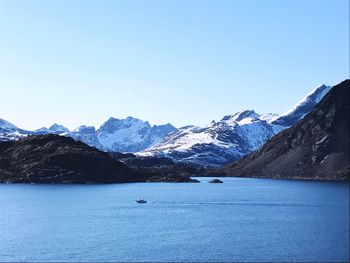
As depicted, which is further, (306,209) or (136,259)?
(306,209)

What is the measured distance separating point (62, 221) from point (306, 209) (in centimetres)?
8258

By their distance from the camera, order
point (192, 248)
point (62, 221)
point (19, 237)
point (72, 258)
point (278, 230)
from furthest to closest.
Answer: point (62, 221)
point (278, 230)
point (19, 237)
point (192, 248)
point (72, 258)

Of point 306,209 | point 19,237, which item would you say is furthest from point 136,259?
point 306,209

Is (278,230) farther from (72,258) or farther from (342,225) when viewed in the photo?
(72,258)

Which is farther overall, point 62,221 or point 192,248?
point 62,221

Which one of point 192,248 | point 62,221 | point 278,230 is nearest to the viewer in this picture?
point 192,248

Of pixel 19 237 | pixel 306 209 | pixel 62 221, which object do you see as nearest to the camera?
pixel 19 237

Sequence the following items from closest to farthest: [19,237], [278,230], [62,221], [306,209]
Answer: [19,237], [278,230], [62,221], [306,209]

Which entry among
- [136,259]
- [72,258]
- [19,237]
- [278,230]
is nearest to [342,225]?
[278,230]

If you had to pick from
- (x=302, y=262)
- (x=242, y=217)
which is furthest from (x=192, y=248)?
(x=242, y=217)

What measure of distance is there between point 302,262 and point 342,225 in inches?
1803

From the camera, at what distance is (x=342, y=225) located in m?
139

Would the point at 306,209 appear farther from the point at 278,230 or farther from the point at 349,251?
the point at 349,251

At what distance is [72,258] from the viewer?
104 metres
